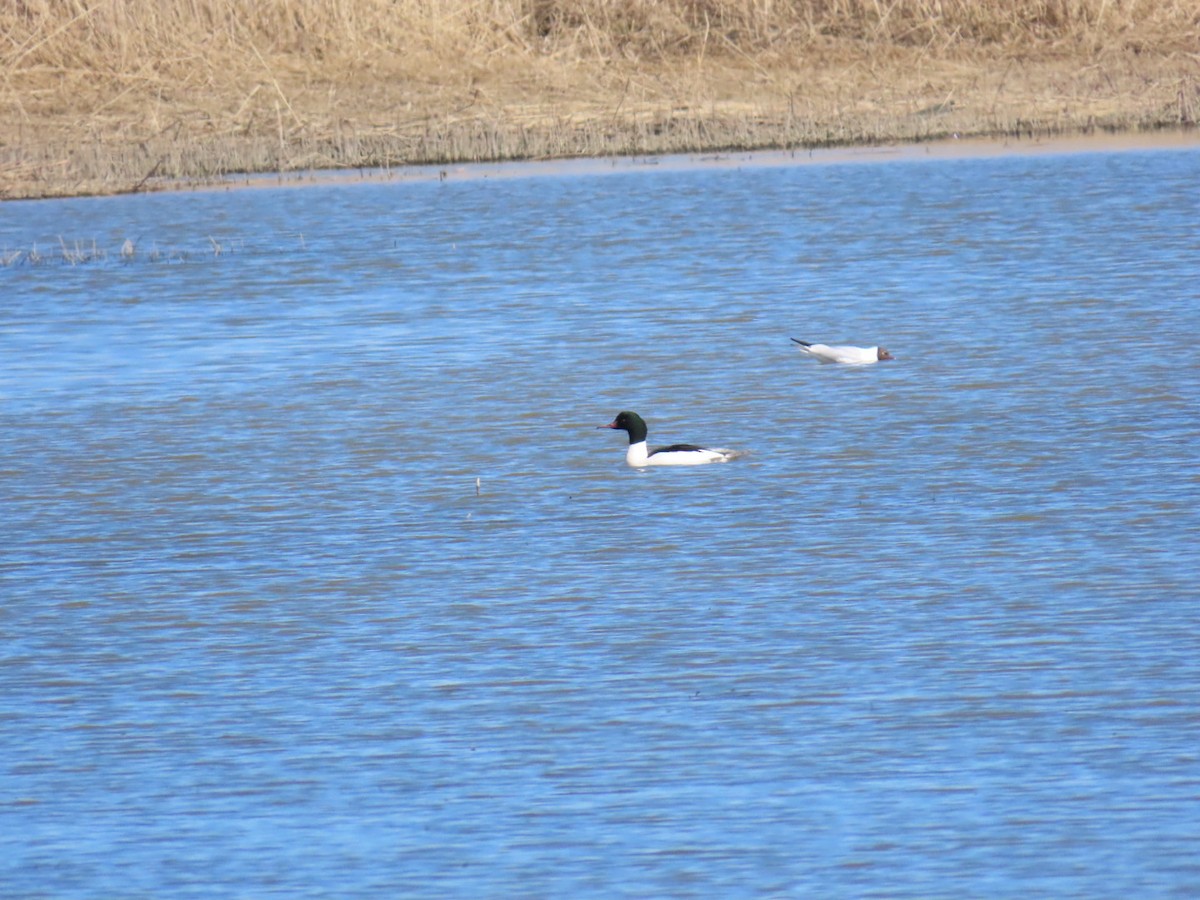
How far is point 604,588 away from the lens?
7977 millimetres

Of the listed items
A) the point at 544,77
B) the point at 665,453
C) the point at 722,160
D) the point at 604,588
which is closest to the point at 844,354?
the point at 665,453

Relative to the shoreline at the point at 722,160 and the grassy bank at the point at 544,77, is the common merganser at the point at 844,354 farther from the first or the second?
the grassy bank at the point at 544,77

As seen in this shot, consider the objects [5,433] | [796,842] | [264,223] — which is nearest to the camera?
[796,842]

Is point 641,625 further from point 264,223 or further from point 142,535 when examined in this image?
point 264,223

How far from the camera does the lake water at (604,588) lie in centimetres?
558

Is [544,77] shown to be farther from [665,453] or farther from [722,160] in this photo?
[665,453]

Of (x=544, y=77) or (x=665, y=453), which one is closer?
(x=665, y=453)

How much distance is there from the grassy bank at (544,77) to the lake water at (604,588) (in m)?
7.99

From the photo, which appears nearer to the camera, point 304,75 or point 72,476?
point 72,476

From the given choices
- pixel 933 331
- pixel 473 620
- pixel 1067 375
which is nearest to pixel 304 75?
pixel 933 331

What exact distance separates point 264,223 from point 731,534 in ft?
42.7

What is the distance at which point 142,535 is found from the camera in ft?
30.3

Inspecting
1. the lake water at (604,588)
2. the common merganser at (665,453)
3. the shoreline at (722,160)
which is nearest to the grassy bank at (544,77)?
the shoreline at (722,160)

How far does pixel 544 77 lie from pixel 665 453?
1724cm
